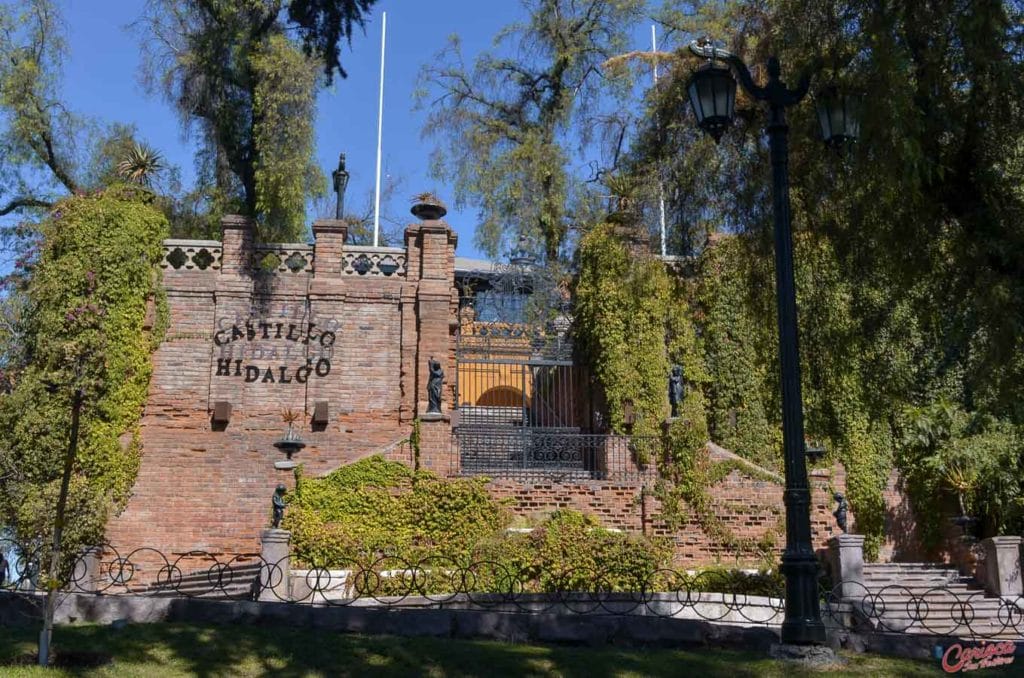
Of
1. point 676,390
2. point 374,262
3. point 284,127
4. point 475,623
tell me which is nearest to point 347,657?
point 475,623

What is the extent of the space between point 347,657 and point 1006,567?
38.8 ft

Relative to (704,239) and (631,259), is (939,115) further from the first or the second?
(631,259)

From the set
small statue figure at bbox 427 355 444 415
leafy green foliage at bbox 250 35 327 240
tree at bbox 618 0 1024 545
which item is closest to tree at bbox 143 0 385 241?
leafy green foliage at bbox 250 35 327 240

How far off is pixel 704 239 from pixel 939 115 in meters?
5.56

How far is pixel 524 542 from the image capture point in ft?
47.5

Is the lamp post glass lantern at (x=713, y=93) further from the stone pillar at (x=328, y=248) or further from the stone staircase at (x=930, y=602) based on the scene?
the stone pillar at (x=328, y=248)

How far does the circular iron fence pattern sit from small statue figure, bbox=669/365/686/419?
4.15 meters

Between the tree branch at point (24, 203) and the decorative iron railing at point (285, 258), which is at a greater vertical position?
the tree branch at point (24, 203)

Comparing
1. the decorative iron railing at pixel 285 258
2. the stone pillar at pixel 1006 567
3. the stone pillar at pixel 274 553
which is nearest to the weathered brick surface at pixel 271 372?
the decorative iron railing at pixel 285 258

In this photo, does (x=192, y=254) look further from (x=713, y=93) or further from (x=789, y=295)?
(x=789, y=295)

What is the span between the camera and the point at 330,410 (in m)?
18.2

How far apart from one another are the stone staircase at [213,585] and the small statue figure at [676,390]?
27.4 feet

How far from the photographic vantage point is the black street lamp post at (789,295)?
6953 mm

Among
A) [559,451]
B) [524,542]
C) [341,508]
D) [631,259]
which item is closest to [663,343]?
[631,259]
